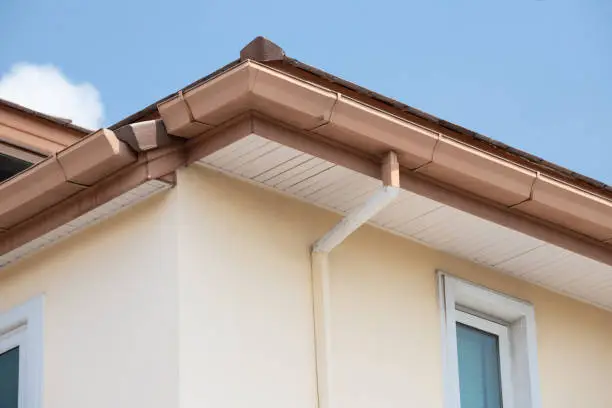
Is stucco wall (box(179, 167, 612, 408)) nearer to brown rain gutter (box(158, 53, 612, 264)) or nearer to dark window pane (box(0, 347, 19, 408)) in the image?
brown rain gutter (box(158, 53, 612, 264))

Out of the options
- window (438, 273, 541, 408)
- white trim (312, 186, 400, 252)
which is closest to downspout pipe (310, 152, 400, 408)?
white trim (312, 186, 400, 252)

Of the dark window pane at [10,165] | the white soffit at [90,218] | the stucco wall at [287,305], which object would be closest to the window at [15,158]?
the dark window pane at [10,165]

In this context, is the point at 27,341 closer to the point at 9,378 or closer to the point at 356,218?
the point at 9,378

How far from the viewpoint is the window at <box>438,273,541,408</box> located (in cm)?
929

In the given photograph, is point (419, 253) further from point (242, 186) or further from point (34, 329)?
point (34, 329)

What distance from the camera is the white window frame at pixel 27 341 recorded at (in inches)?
343

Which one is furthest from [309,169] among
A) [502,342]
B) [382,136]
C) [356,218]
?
[502,342]

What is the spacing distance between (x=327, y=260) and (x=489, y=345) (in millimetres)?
1334

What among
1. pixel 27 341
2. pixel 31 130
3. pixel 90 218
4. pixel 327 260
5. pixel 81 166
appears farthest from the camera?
pixel 31 130

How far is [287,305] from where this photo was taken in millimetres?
8500

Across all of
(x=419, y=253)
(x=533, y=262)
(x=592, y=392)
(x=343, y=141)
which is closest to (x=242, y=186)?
(x=343, y=141)

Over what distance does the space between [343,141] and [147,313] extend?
4.08 ft

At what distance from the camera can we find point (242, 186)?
855cm

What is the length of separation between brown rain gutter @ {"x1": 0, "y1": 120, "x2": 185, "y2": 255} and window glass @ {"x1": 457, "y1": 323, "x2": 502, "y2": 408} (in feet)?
6.80
